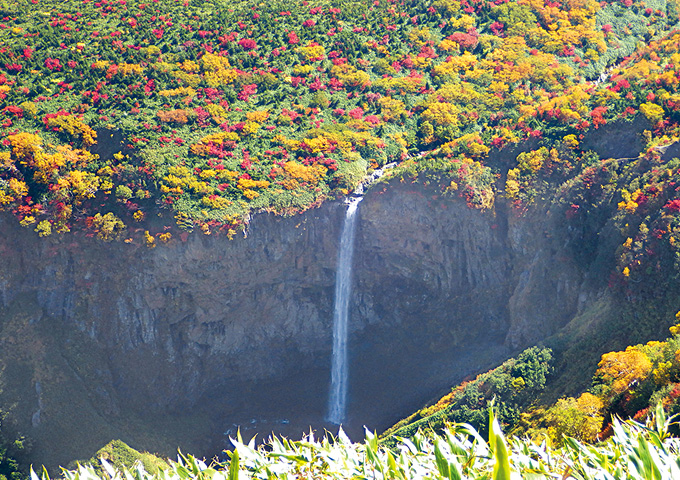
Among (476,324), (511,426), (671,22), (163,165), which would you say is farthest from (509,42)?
(511,426)

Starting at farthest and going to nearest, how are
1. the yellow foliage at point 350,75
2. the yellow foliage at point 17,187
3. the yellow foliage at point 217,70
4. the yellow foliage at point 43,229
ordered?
1. the yellow foliage at point 350,75
2. the yellow foliage at point 217,70
3. the yellow foliage at point 17,187
4. the yellow foliage at point 43,229

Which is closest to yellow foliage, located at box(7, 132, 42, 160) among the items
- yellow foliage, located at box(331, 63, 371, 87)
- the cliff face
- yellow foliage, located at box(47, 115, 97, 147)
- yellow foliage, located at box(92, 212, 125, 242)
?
yellow foliage, located at box(47, 115, 97, 147)

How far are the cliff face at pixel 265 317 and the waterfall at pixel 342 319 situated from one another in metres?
0.65

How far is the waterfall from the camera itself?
56.8 metres

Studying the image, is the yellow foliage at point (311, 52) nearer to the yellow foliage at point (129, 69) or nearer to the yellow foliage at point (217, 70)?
the yellow foliage at point (217, 70)

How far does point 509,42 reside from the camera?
72.9 meters

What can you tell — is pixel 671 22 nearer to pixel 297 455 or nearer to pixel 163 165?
pixel 163 165

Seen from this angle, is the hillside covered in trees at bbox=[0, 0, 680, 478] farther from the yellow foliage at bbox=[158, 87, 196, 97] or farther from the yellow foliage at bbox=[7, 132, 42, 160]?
the yellow foliage at bbox=[158, 87, 196, 97]

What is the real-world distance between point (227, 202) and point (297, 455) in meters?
36.9

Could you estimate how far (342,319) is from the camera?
5831 cm

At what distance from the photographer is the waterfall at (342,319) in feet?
186

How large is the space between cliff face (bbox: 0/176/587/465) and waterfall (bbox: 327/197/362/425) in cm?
65

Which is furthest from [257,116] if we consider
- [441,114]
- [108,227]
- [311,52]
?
[108,227]

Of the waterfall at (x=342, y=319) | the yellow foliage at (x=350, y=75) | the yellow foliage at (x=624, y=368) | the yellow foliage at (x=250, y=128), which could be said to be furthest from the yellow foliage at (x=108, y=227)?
the yellow foliage at (x=624, y=368)
